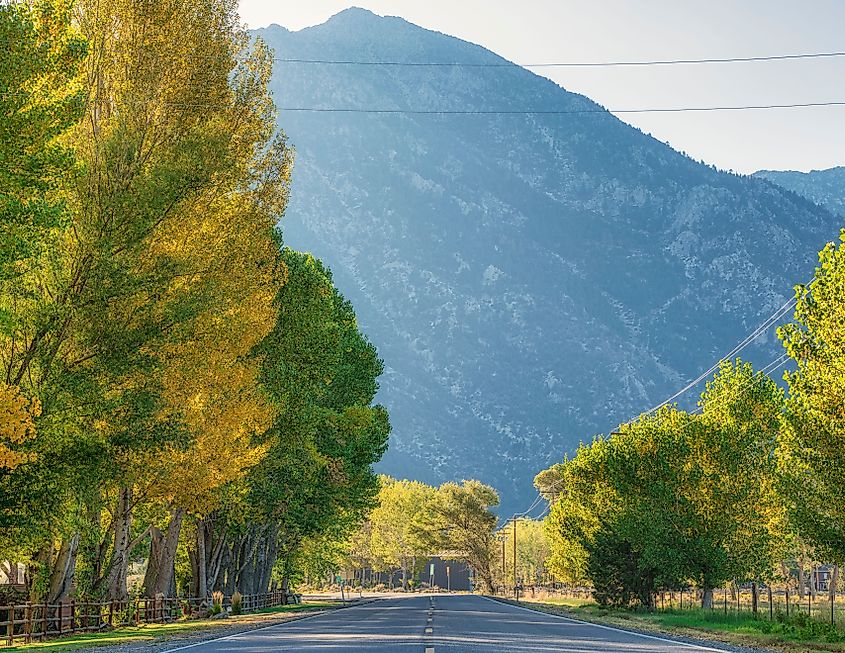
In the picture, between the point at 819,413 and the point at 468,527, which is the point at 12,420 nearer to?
the point at 819,413

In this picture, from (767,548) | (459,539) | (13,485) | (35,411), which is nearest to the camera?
(35,411)

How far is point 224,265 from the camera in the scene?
28.3 meters

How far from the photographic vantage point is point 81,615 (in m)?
32.9

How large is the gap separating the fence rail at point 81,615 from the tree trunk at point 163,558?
0.65 meters

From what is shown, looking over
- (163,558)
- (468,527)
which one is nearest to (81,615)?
(163,558)

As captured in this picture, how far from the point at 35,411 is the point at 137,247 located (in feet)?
16.8

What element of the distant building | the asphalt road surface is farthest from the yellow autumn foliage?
the distant building

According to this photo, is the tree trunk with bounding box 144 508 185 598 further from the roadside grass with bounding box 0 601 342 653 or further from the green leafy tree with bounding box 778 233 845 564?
the green leafy tree with bounding box 778 233 845 564

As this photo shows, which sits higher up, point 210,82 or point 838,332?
point 210,82

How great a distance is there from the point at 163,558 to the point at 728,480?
2272 centimetres

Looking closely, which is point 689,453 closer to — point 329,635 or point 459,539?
point 329,635

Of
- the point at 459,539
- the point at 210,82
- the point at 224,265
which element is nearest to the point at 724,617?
the point at 224,265

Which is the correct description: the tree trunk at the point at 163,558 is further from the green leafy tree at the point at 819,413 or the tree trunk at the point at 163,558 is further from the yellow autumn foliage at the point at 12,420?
the green leafy tree at the point at 819,413

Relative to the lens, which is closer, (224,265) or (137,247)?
(137,247)
